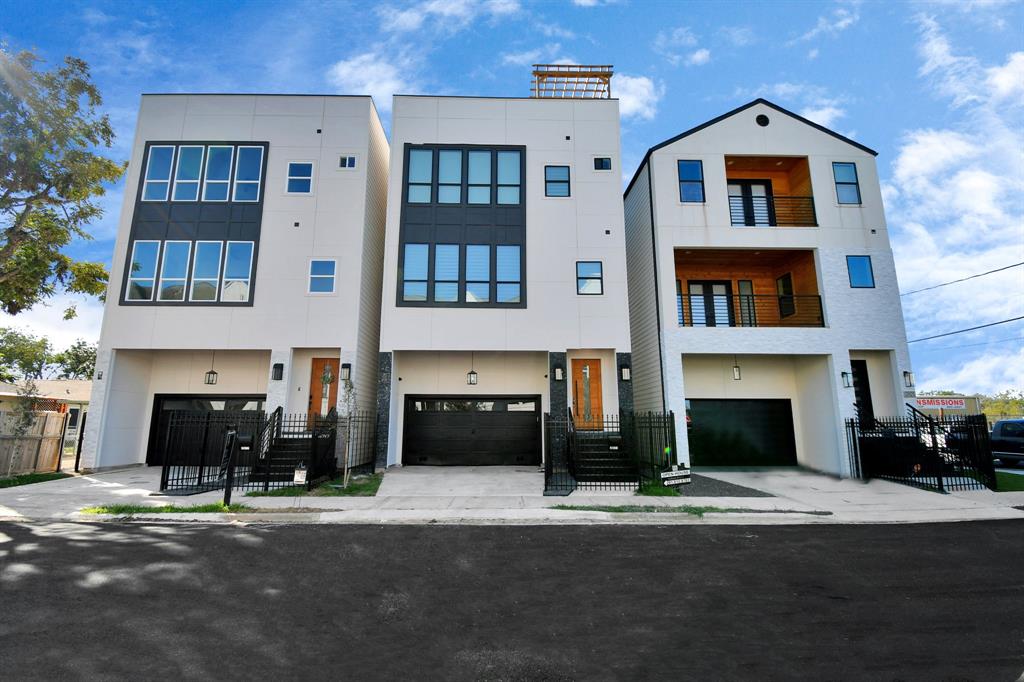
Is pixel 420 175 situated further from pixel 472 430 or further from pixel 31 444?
pixel 31 444

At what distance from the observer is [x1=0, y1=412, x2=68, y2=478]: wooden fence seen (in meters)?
12.3

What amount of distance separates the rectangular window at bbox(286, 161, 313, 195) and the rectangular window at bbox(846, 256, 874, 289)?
16150mm

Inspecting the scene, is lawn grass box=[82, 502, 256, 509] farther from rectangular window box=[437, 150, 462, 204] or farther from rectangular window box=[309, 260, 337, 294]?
rectangular window box=[437, 150, 462, 204]

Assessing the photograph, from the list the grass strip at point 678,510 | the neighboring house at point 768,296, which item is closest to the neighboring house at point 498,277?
the neighboring house at point 768,296

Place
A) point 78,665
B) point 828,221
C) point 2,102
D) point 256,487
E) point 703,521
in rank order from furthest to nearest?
1. point 828,221
2. point 2,102
3. point 256,487
4. point 703,521
5. point 78,665

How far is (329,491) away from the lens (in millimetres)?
10672

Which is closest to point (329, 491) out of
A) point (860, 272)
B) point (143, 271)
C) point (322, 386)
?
point (322, 386)

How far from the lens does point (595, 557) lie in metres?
6.25

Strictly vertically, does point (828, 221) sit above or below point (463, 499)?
above

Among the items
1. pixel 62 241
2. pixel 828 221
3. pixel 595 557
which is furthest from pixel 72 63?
pixel 828 221

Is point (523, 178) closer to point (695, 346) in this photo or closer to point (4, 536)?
point (695, 346)

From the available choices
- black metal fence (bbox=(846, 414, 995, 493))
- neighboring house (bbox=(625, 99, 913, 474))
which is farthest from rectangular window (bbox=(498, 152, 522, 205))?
black metal fence (bbox=(846, 414, 995, 493))

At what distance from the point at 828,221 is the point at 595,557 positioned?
13.5m

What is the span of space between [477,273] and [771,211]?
948cm
